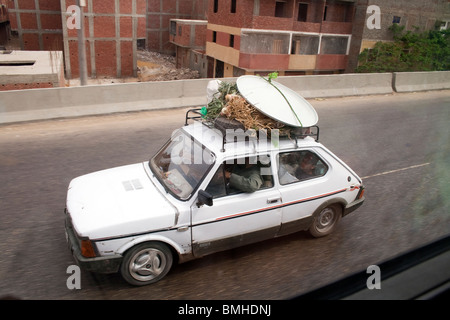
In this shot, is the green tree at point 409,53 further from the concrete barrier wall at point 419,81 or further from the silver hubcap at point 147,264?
the silver hubcap at point 147,264

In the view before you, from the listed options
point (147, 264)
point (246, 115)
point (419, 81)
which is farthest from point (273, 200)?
point (419, 81)

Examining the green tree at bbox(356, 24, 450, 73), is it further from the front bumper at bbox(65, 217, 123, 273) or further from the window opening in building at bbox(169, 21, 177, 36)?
the front bumper at bbox(65, 217, 123, 273)

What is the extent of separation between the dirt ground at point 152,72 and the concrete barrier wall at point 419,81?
78.6 feet

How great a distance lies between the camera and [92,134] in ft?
32.5

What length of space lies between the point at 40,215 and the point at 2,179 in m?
1.81

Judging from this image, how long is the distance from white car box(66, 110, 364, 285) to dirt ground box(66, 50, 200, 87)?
2778 centimetres

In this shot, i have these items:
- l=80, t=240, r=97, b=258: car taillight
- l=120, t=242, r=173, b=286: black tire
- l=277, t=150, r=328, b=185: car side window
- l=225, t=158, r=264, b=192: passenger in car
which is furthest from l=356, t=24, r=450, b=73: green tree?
l=80, t=240, r=97, b=258: car taillight

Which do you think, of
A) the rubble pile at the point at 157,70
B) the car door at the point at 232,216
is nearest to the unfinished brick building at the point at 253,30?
the rubble pile at the point at 157,70

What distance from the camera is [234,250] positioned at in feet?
17.3

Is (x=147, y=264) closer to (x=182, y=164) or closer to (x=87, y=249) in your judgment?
(x=87, y=249)

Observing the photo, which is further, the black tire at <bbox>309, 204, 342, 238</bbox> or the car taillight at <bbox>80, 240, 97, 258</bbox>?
the black tire at <bbox>309, 204, 342, 238</bbox>

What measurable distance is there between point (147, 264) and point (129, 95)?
28.3 feet

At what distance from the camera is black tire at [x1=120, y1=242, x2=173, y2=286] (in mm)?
4137
